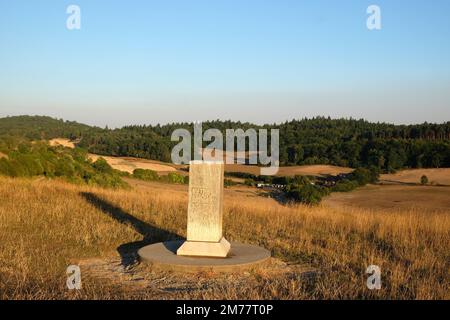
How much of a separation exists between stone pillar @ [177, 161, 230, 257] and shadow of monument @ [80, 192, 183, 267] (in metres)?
1.21

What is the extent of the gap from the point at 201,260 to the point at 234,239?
2727 mm

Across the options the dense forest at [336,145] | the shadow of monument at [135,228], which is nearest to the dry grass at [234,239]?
the shadow of monument at [135,228]

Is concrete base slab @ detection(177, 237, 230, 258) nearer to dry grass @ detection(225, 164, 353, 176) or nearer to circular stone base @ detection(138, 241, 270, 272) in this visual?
circular stone base @ detection(138, 241, 270, 272)

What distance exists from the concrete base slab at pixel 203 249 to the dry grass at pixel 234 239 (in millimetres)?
996

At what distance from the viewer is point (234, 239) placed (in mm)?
10859

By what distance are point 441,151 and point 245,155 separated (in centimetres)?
2647

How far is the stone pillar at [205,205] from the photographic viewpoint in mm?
8672

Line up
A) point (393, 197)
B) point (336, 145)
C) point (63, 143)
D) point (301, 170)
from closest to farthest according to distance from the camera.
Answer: point (393, 197) → point (301, 170) → point (63, 143) → point (336, 145)

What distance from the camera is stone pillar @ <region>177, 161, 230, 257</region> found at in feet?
28.5

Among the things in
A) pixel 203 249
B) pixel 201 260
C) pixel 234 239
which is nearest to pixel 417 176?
pixel 234 239

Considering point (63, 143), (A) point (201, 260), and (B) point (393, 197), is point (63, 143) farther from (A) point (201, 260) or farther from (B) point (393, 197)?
(A) point (201, 260)

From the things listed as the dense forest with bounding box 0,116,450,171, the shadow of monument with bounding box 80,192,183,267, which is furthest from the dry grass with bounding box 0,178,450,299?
the dense forest with bounding box 0,116,450,171

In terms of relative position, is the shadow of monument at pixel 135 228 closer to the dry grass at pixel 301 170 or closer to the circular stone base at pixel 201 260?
the circular stone base at pixel 201 260
